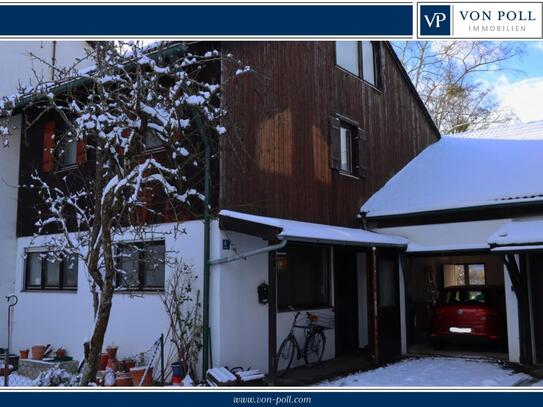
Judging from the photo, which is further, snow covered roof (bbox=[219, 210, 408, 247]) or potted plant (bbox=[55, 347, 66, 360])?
potted plant (bbox=[55, 347, 66, 360])

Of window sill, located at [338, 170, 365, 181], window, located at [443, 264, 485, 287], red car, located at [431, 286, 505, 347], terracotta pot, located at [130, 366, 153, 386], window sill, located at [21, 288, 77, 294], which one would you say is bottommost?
terracotta pot, located at [130, 366, 153, 386]

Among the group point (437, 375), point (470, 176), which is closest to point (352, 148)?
point (470, 176)

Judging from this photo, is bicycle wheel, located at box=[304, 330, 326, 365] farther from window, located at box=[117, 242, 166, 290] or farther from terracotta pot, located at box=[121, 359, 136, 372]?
terracotta pot, located at box=[121, 359, 136, 372]

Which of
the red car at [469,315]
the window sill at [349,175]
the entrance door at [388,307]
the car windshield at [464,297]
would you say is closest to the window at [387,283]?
the entrance door at [388,307]

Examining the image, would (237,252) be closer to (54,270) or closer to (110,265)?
(110,265)

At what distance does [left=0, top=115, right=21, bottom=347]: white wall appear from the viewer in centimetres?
1244

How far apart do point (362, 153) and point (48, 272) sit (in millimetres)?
7210

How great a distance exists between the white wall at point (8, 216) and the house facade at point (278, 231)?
168 millimetres

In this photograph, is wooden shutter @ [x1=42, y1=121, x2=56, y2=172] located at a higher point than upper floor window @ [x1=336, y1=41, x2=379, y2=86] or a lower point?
lower

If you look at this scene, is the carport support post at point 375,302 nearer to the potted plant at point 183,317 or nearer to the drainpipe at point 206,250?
the drainpipe at point 206,250

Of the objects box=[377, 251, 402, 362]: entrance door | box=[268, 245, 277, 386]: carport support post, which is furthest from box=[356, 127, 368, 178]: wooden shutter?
box=[268, 245, 277, 386]: carport support post

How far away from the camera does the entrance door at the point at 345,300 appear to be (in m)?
12.0

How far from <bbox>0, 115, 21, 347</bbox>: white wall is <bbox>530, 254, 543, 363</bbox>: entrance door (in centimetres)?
1051

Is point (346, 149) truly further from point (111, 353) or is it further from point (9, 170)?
point (9, 170)
